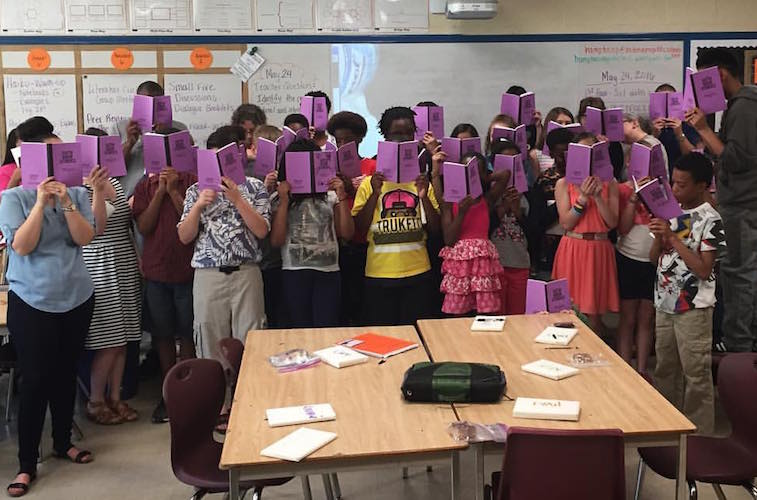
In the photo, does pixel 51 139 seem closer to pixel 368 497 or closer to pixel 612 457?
pixel 368 497

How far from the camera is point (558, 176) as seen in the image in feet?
15.9

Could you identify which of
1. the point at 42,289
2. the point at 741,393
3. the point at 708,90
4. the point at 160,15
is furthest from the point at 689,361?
the point at 160,15

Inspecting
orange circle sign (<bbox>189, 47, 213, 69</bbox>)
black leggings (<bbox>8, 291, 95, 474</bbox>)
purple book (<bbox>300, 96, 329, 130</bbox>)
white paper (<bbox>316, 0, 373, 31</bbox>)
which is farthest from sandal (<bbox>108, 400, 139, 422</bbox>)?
white paper (<bbox>316, 0, 373, 31</bbox>)

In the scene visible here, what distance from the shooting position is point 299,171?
4.09 m

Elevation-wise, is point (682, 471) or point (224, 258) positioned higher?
point (224, 258)

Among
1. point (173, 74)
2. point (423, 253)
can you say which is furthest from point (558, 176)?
point (173, 74)

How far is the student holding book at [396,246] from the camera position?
166 inches

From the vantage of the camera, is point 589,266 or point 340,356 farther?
point 589,266

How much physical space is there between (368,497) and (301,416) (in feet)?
4.02

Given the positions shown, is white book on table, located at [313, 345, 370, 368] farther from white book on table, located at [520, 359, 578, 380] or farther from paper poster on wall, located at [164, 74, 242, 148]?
paper poster on wall, located at [164, 74, 242, 148]

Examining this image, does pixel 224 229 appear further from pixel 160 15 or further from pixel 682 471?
pixel 160 15

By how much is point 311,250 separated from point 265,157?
556 millimetres

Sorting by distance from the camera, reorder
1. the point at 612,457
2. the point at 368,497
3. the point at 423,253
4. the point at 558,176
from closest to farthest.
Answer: the point at 612,457
the point at 368,497
the point at 423,253
the point at 558,176

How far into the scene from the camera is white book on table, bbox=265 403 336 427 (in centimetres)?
244
